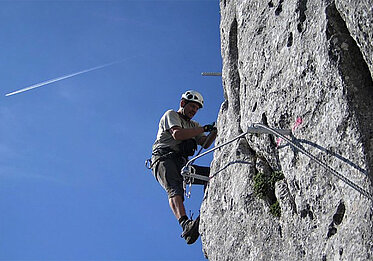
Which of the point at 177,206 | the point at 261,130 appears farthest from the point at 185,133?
the point at 261,130

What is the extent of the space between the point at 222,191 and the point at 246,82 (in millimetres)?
2210

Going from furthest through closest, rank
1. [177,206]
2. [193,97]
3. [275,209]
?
[193,97] < [177,206] < [275,209]

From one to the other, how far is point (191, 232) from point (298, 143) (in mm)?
3845

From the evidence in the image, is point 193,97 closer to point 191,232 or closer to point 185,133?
point 185,133

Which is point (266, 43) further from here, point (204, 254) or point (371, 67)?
point (204, 254)

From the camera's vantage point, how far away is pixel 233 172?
971 cm

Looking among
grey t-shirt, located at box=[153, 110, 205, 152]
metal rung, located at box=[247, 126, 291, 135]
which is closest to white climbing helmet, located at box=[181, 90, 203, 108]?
grey t-shirt, located at box=[153, 110, 205, 152]

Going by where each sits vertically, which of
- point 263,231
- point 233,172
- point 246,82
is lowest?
point 263,231

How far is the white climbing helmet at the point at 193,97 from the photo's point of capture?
504 inches

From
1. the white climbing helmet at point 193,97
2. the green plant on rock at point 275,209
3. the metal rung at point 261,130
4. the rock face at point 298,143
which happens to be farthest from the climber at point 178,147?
the metal rung at point 261,130

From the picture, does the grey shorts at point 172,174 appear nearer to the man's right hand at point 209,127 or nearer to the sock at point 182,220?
the sock at point 182,220

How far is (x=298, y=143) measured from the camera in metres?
7.93

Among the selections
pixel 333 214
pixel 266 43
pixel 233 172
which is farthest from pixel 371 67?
pixel 233 172

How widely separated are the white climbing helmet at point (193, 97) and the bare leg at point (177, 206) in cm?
271
